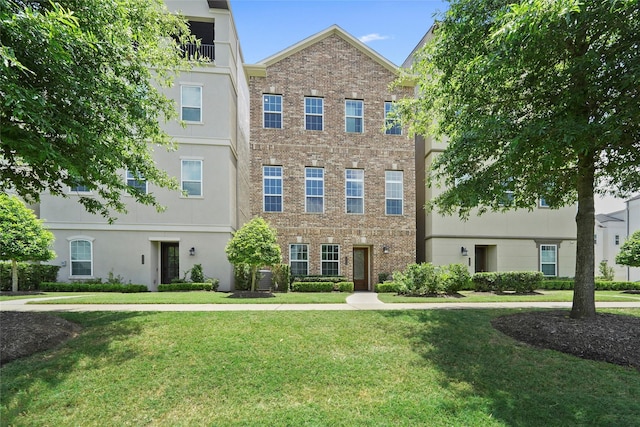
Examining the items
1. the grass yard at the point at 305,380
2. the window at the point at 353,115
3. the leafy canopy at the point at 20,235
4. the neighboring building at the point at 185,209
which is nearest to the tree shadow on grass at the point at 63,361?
the grass yard at the point at 305,380

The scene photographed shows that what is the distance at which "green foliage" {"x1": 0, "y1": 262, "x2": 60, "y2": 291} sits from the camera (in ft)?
41.9

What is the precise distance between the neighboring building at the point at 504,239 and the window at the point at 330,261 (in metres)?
4.83

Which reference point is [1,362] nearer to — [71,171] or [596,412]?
[71,171]

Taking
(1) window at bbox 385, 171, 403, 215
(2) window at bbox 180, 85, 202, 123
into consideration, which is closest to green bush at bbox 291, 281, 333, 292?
(1) window at bbox 385, 171, 403, 215

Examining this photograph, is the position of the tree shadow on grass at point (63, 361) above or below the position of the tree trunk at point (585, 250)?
below

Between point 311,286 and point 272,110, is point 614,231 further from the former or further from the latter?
point 272,110

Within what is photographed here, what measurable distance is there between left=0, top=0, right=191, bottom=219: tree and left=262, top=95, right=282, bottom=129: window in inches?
310

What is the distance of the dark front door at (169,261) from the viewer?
597 inches

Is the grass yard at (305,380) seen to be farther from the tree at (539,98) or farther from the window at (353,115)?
the window at (353,115)

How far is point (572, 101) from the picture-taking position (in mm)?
5797

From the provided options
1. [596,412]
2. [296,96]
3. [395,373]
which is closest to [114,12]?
[395,373]

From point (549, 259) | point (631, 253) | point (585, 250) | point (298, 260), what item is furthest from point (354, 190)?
point (631, 253)

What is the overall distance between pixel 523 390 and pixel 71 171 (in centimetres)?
803

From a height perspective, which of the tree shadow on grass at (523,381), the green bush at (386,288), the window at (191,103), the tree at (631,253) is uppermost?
the window at (191,103)
